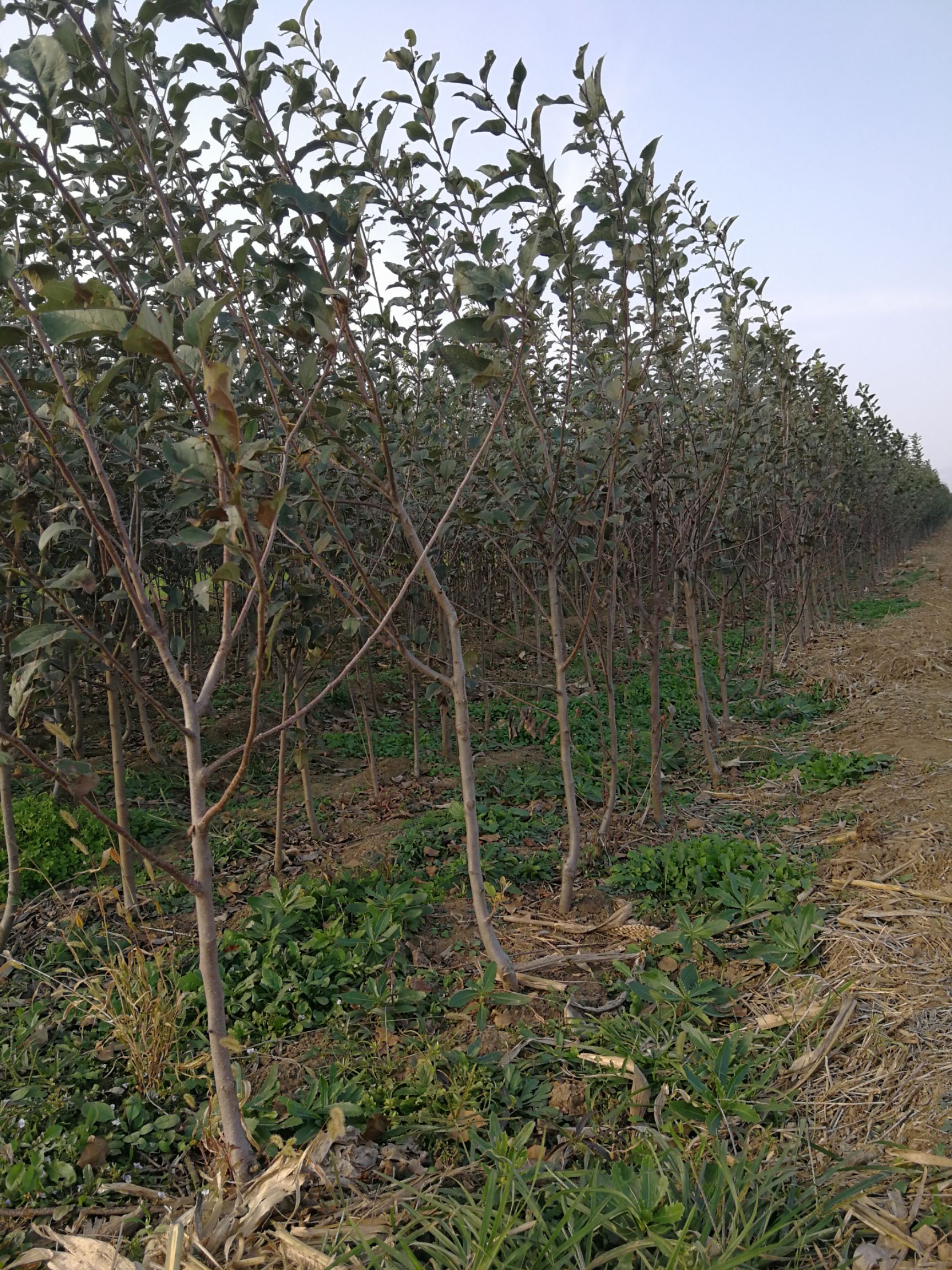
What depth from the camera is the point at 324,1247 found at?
1745 mm

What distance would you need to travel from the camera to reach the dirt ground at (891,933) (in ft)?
7.20

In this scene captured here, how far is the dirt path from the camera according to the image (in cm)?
219

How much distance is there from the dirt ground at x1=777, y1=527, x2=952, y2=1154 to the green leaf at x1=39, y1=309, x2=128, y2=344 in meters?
2.44

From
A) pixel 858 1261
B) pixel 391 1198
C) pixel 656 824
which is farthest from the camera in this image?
pixel 656 824

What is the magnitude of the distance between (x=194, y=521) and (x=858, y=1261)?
2026 mm

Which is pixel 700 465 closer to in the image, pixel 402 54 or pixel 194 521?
pixel 402 54

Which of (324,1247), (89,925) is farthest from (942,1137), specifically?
(89,925)

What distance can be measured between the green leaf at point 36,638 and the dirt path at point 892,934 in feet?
7.25

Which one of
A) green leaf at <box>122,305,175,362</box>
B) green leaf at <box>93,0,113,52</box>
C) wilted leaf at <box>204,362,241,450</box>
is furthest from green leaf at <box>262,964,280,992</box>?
green leaf at <box>93,0,113,52</box>

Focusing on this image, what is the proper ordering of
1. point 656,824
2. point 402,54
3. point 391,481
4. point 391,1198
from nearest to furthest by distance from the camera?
point 391,1198 → point 391,481 → point 402,54 → point 656,824

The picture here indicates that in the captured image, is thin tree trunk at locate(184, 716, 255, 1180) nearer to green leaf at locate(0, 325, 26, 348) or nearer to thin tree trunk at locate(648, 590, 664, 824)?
green leaf at locate(0, 325, 26, 348)

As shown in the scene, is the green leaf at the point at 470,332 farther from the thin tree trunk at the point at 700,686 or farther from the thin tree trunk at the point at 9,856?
the thin tree trunk at the point at 700,686

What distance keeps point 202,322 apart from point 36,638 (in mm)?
753

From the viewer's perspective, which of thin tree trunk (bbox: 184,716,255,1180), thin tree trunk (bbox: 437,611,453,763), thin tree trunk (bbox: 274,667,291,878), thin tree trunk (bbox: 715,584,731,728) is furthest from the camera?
thin tree trunk (bbox: 715,584,731,728)
